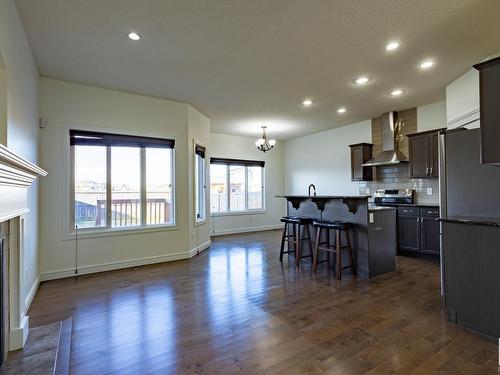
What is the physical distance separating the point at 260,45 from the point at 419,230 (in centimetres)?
420

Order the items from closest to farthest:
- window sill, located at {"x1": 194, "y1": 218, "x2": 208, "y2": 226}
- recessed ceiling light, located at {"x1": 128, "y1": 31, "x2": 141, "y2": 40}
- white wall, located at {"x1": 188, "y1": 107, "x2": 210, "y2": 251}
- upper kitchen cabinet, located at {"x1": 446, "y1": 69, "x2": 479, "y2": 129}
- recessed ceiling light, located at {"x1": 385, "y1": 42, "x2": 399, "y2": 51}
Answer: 1. recessed ceiling light, located at {"x1": 128, "y1": 31, "x2": 141, "y2": 40}
2. recessed ceiling light, located at {"x1": 385, "y1": 42, "x2": 399, "y2": 51}
3. upper kitchen cabinet, located at {"x1": 446, "y1": 69, "x2": 479, "y2": 129}
4. white wall, located at {"x1": 188, "y1": 107, "x2": 210, "y2": 251}
5. window sill, located at {"x1": 194, "y1": 218, "x2": 208, "y2": 226}

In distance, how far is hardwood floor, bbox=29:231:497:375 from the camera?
1991mm

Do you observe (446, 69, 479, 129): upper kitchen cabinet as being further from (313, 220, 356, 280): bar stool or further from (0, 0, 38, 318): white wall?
(0, 0, 38, 318): white wall

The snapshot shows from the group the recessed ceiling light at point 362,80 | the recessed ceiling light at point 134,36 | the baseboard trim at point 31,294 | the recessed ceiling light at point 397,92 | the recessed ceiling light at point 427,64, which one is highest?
Result: the recessed ceiling light at point 134,36

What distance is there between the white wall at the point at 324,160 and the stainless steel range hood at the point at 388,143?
1.82 ft

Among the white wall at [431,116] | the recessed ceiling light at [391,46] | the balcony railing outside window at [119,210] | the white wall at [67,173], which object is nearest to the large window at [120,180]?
the balcony railing outside window at [119,210]

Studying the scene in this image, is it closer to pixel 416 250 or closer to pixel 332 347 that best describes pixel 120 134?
pixel 332 347

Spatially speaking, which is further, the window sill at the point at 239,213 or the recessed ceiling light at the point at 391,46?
the window sill at the point at 239,213

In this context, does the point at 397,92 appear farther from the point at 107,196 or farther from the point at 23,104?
the point at 23,104

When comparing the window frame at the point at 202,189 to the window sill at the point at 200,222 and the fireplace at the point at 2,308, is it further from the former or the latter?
the fireplace at the point at 2,308

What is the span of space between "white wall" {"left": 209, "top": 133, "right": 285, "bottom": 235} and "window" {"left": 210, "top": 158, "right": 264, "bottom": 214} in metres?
0.18

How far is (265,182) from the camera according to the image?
891 centimetres

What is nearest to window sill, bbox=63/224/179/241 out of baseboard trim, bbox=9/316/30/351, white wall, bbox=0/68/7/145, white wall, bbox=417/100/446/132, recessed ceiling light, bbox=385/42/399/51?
baseboard trim, bbox=9/316/30/351

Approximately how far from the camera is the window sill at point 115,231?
423 cm
